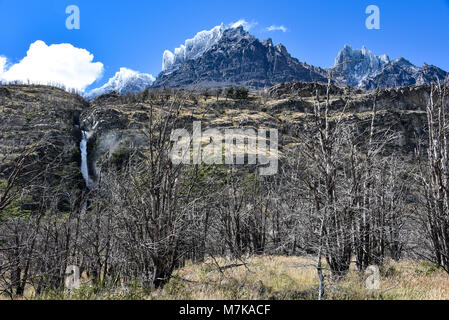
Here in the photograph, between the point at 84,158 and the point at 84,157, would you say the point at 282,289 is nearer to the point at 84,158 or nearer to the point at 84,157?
the point at 84,158

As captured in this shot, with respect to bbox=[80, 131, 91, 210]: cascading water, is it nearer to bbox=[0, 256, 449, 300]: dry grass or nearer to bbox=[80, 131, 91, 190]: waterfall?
bbox=[80, 131, 91, 190]: waterfall

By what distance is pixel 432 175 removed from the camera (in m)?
6.31

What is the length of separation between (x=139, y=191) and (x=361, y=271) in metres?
5.84

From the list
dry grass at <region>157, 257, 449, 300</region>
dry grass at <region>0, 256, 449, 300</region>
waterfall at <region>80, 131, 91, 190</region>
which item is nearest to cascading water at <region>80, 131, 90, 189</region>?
waterfall at <region>80, 131, 91, 190</region>

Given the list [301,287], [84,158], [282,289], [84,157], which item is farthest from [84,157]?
[301,287]

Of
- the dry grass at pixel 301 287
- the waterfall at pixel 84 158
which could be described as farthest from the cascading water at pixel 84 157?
the dry grass at pixel 301 287

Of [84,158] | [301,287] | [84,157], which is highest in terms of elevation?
[84,157]

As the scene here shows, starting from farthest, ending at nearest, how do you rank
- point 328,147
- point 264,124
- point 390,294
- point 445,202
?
point 264,124 < point 328,147 < point 445,202 < point 390,294

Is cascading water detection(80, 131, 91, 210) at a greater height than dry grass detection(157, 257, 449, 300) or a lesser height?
greater

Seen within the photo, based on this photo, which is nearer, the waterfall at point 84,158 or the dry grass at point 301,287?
the dry grass at point 301,287

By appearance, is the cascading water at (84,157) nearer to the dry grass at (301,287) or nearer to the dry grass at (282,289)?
the dry grass at (282,289)
